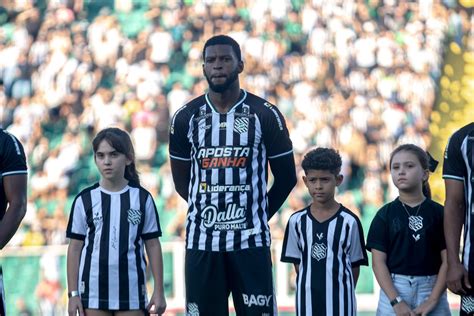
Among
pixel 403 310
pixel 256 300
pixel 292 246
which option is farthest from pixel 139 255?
pixel 403 310

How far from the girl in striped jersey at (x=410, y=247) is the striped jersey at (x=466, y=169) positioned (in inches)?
21.9

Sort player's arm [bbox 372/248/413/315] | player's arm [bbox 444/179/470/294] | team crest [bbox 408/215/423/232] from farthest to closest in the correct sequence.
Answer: team crest [bbox 408/215/423/232]
player's arm [bbox 372/248/413/315]
player's arm [bbox 444/179/470/294]

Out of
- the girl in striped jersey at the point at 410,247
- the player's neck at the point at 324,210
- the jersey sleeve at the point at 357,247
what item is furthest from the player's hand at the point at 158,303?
the girl in striped jersey at the point at 410,247

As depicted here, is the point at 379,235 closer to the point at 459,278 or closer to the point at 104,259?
the point at 459,278

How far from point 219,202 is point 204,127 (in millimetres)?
411

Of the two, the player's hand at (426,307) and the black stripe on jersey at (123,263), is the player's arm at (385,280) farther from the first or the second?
the black stripe on jersey at (123,263)

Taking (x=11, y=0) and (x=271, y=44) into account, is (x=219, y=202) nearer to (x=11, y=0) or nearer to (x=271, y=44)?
(x=271, y=44)

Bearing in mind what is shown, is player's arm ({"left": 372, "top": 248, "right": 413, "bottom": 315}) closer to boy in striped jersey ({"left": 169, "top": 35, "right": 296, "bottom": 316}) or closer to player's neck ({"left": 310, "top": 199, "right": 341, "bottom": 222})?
player's neck ({"left": 310, "top": 199, "right": 341, "bottom": 222})

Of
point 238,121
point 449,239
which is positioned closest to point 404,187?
point 449,239

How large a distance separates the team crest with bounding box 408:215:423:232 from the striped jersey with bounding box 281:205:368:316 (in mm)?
289

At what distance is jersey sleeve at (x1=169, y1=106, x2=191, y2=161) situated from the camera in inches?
197

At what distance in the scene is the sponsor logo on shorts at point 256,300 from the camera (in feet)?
15.8

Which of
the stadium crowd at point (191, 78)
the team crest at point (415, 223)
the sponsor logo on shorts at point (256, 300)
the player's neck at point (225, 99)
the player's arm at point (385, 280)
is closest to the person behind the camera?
the sponsor logo on shorts at point (256, 300)

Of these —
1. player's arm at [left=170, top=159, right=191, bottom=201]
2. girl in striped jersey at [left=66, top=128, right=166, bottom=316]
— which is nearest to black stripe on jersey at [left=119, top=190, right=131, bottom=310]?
girl in striped jersey at [left=66, top=128, right=166, bottom=316]
